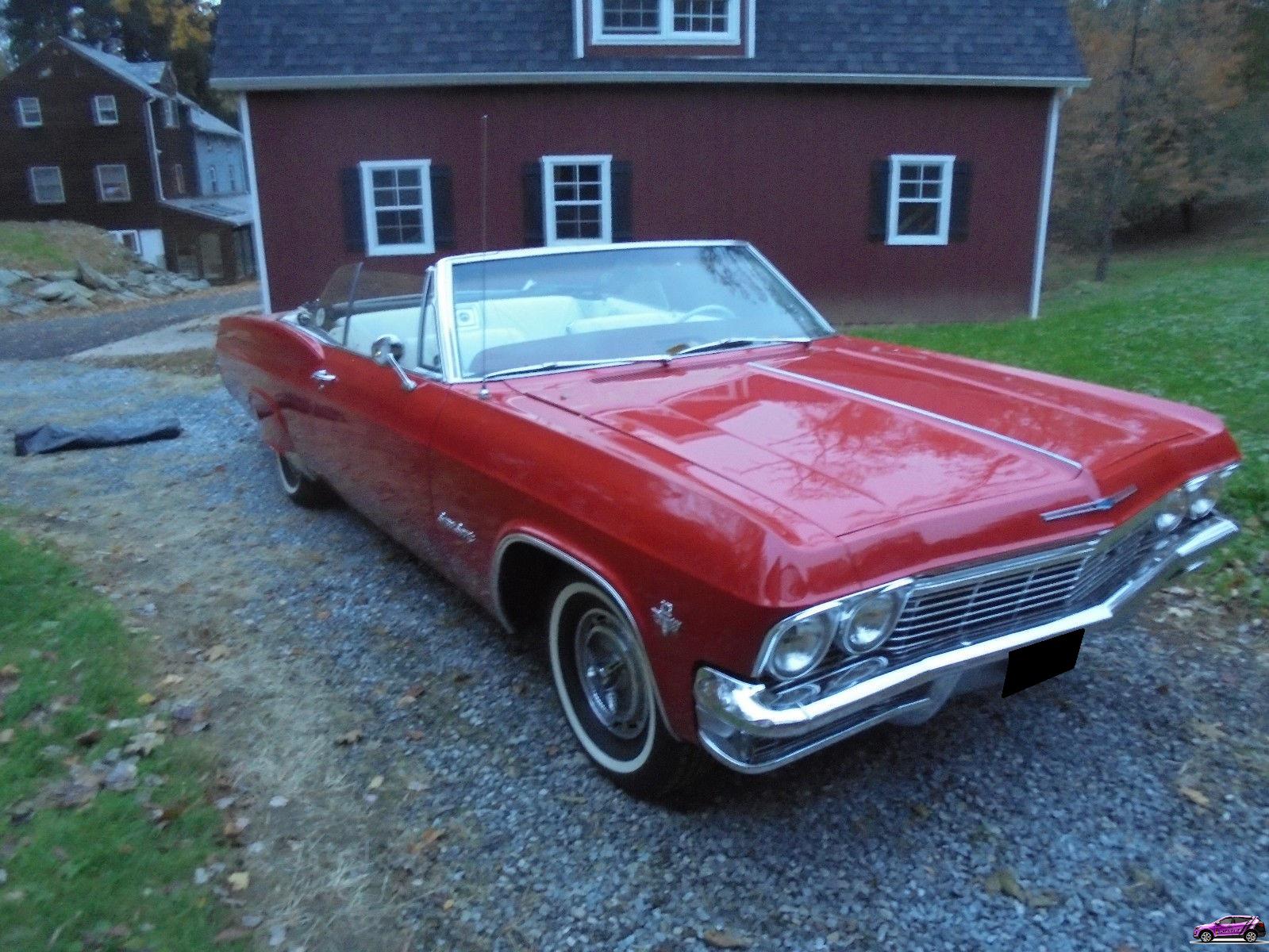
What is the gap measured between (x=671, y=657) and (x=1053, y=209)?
26754mm

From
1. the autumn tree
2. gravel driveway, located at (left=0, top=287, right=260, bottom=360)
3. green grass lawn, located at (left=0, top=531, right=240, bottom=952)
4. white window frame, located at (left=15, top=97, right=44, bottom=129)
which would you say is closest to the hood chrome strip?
green grass lawn, located at (left=0, top=531, right=240, bottom=952)

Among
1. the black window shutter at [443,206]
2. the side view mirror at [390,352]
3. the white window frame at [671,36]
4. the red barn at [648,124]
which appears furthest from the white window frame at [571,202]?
the side view mirror at [390,352]

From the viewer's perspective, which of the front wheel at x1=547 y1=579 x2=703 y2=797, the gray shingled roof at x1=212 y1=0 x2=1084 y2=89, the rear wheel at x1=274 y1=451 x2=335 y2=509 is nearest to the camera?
the front wheel at x1=547 y1=579 x2=703 y2=797

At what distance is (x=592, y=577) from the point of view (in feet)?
9.18

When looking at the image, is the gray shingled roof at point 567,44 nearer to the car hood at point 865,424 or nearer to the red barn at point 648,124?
the red barn at point 648,124

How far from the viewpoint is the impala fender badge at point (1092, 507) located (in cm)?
264

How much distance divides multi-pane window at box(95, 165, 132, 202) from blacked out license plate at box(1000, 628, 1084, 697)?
41208 millimetres

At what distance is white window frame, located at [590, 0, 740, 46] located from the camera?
45.3 ft

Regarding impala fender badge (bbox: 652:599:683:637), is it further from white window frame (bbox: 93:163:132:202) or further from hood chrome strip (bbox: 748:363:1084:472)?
white window frame (bbox: 93:163:132:202)

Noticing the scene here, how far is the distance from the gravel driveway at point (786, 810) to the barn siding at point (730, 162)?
10.5m

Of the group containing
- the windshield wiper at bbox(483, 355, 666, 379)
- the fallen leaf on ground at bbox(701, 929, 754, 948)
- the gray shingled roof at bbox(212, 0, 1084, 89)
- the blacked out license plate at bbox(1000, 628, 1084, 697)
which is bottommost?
the fallen leaf on ground at bbox(701, 929, 754, 948)

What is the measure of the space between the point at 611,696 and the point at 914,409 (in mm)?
1270

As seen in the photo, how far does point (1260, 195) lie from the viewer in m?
29.4

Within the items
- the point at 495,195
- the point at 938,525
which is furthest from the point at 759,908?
the point at 495,195
